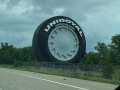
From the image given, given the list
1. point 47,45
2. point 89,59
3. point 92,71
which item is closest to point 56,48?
point 47,45

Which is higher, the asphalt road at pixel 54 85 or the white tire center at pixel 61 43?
the white tire center at pixel 61 43

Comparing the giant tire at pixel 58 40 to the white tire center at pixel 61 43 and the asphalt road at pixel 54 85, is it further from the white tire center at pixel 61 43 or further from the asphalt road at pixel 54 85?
the asphalt road at pixel 54 85

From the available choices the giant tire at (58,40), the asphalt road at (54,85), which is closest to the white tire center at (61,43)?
the giant tire at (58,40)

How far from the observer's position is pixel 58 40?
53844mm

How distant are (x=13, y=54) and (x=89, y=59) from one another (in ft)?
181

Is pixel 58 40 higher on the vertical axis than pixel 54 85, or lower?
higher

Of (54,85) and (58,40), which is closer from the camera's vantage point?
(54,85)

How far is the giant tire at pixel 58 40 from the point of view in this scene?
172ft

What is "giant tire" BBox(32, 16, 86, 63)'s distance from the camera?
52.3 metres

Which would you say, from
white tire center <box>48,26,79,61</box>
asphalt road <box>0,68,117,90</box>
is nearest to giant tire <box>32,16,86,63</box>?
white tire center <box>48,26,79,61</box>

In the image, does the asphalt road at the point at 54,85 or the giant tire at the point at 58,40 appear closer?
the asphalt road at the point at 54,85

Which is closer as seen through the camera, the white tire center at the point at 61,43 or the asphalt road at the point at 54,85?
the asphalt road at the point at 54,85

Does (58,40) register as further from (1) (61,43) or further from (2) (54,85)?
(2) (54,85)

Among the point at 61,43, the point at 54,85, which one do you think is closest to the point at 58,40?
the point at 61,43
